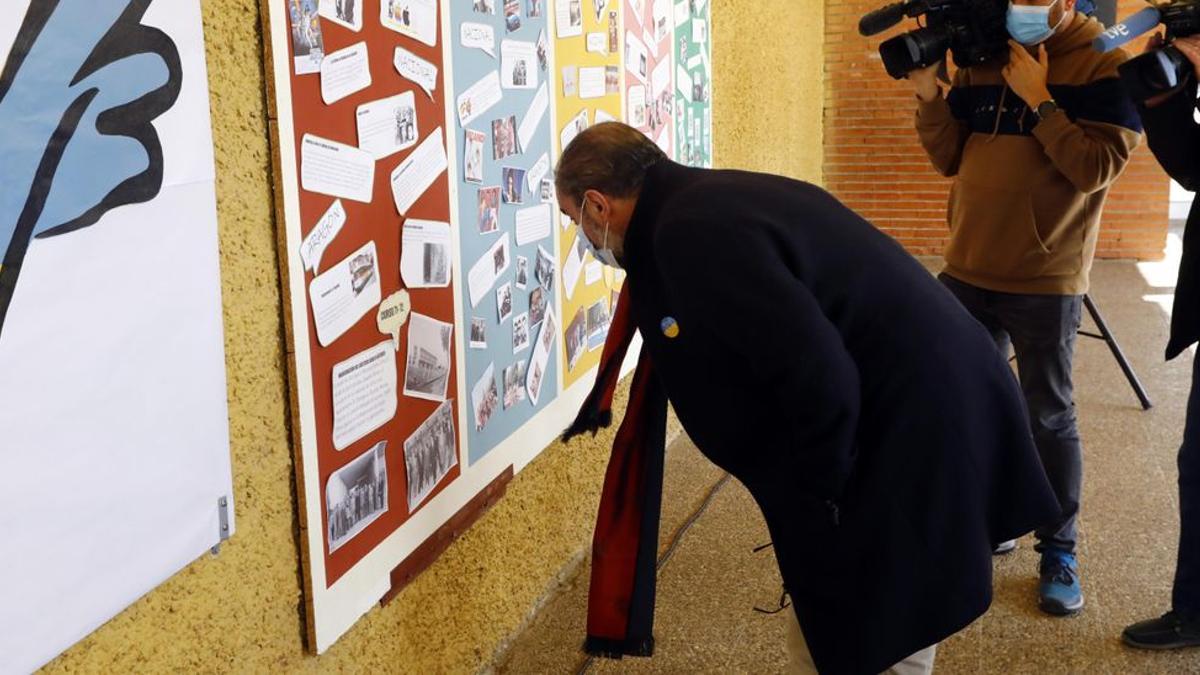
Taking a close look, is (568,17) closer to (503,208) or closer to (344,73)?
(503,208)

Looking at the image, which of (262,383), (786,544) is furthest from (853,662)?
(262,383)

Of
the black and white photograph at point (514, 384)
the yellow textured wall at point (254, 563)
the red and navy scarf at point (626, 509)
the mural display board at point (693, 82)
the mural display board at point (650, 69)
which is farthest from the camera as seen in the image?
the mural display board at point (693, 82)

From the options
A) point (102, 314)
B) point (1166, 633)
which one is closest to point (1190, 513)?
point (1166, 633)

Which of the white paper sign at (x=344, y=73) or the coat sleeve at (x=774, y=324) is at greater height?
the white paper sign at (x=344, y=73)

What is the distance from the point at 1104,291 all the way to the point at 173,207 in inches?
248

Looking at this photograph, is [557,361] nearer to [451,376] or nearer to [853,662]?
[451,376]

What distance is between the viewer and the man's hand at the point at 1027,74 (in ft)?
8.02

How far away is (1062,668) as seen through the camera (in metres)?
2.42

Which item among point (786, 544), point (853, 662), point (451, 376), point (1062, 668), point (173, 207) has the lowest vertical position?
point (1062, 668)

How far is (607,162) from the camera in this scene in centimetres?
176

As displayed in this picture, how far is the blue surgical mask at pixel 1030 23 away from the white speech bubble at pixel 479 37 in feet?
4.04

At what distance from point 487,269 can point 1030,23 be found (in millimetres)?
1390

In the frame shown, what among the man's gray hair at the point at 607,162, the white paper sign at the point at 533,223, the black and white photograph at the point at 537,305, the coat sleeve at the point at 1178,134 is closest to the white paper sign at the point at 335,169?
the man's gray hair at the point at 607,162

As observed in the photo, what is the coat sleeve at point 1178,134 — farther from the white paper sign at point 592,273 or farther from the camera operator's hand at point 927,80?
the white paper sign at point 592,273
